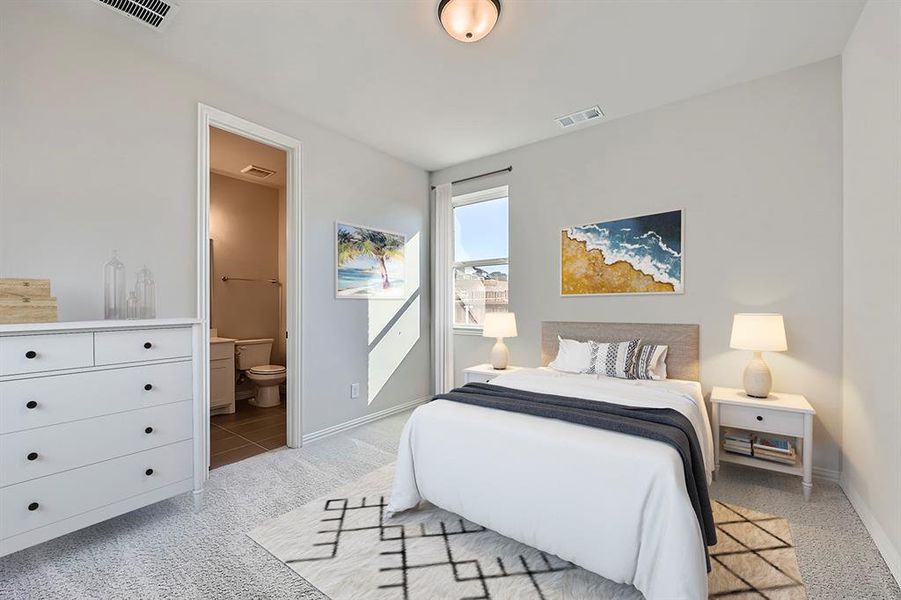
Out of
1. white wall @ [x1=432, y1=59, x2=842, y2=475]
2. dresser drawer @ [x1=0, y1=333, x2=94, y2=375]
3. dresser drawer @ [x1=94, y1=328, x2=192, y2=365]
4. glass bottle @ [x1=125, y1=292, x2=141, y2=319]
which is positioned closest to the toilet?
glass bottle @ [x1=125, y1=292, x2=141, y2=319]

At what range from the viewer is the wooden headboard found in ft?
10.4

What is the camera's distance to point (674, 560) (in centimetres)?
144

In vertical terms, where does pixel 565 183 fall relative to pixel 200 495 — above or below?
above

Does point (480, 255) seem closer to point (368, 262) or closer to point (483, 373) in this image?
point (368, 262)

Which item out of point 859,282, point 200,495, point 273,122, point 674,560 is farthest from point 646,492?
point 273,122

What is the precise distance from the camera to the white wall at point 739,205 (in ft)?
8.91

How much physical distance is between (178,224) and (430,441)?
7.10 ft

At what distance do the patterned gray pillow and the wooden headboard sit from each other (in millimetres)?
144

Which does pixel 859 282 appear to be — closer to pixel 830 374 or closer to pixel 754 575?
pixel 830 374

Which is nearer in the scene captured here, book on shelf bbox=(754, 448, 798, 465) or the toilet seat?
book on shelf bbox=(754, 448, 798, 465)

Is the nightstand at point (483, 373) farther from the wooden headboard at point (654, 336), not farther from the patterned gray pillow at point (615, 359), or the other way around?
the patterned gray pillow at point (615, 359)

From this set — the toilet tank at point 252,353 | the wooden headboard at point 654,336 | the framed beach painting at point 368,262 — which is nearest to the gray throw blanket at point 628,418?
the wooden headboard at point 654,336

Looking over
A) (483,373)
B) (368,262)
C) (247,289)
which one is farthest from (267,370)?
(483,373)

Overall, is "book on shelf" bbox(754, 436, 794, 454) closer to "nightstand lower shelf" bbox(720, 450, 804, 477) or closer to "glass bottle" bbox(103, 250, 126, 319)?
"nightstand lower shelf" bbox(720, 450, 804, 477)
